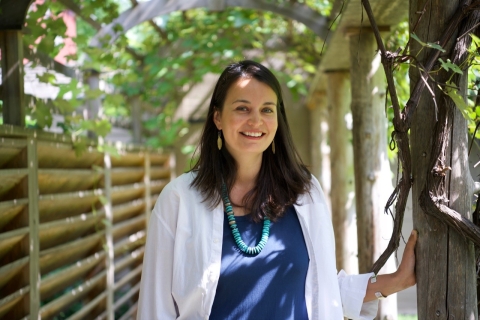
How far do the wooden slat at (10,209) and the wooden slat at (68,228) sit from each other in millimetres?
325

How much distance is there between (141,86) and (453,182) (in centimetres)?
579

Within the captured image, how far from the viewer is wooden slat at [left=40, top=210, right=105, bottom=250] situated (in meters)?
3.63

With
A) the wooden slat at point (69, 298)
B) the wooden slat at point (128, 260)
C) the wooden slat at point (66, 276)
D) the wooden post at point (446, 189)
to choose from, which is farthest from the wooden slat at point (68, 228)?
the wooden post at point (446, 189)

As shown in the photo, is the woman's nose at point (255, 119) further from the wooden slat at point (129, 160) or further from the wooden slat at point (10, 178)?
the wooden slat at point (129, 160)

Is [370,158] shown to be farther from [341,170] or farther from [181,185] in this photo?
[181,185]

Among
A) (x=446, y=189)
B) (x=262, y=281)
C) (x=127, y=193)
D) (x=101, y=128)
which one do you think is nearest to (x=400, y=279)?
(x=446, y=189)

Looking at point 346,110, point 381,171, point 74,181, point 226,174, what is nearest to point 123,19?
point 74,181

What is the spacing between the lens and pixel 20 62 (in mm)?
3117

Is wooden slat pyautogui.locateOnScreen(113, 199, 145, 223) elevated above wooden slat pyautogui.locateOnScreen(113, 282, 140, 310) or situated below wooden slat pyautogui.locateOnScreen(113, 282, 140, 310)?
above

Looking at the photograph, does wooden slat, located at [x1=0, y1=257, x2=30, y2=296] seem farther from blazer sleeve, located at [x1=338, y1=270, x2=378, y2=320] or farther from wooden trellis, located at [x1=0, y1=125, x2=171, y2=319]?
blazer sleeve, located at [x1=338, y1=270, x2=378, y2=320]

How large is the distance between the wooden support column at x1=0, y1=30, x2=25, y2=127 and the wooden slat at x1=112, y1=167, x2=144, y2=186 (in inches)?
95.8

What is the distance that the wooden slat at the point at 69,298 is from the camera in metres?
3.65

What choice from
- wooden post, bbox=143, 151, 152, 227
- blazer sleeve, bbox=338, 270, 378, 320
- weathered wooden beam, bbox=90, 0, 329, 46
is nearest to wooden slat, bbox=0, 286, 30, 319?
blazer sleeve, bbox=338, 270, 378, 320

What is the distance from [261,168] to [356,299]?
547 mm
